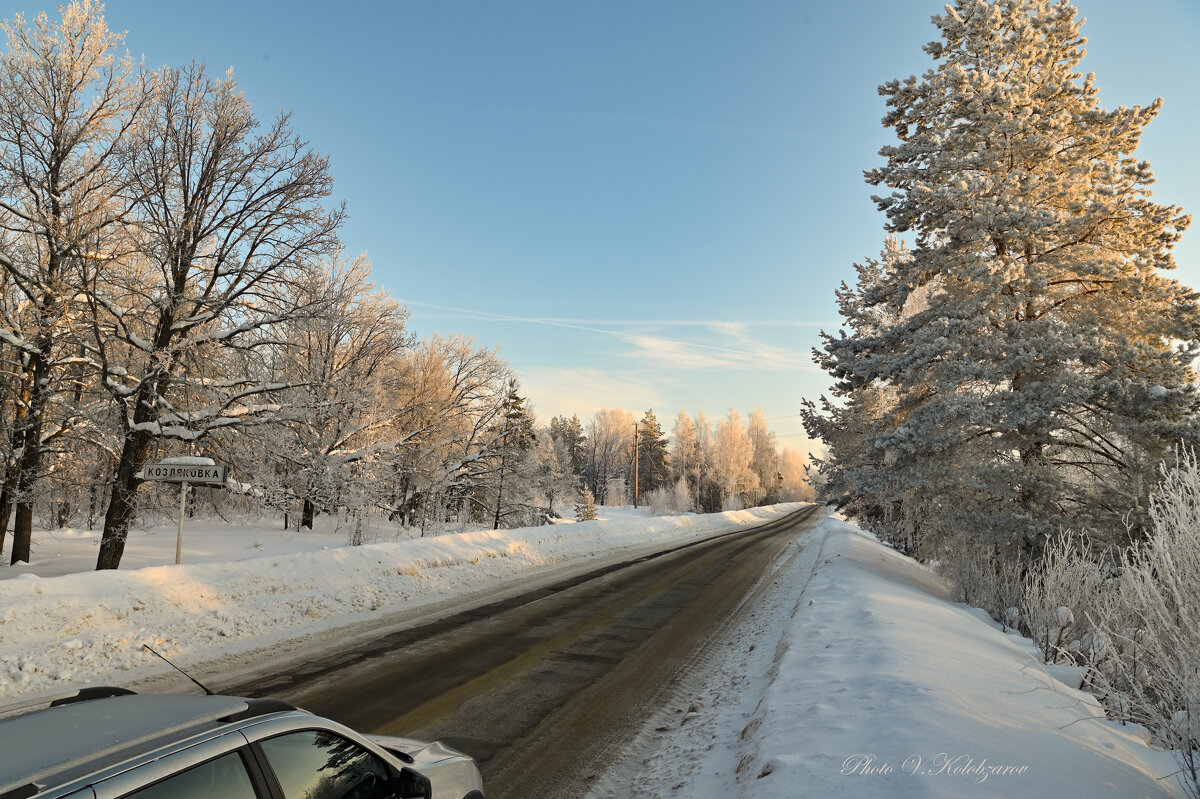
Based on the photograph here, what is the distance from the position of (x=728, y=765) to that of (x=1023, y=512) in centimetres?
1068

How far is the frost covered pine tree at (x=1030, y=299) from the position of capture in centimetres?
1198

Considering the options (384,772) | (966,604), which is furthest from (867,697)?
(966,604)

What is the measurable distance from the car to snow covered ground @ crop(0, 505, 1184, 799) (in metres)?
2.89

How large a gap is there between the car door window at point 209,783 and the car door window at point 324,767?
122mm

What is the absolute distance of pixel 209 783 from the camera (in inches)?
83.4

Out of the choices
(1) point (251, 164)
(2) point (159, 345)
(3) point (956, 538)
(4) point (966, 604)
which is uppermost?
(1) point (251, 164)

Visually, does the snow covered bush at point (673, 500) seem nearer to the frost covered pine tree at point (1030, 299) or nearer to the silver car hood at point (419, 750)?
the frost covered pine tree at point (1030, 299)

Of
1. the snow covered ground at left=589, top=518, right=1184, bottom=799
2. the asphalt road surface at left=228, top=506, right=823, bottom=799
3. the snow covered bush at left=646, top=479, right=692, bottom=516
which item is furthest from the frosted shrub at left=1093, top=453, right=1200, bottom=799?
the snow covered bush at left=646, top=479, right=692, bottom=516

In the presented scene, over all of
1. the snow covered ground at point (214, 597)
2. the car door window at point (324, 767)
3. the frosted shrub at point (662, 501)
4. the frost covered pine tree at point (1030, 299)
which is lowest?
the frosted shrub at point (662, 501)

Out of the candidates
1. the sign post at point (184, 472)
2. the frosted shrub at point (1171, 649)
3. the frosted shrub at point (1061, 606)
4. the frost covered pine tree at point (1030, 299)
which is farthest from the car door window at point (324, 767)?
the frost covered pine tree at point (1030, 299)

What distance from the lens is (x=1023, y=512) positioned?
12.5 meters

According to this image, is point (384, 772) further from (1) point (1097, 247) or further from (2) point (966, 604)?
(1) point (1097, 247)

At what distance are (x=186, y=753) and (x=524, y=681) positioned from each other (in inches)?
219

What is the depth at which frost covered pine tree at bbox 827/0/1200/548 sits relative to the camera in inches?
472
